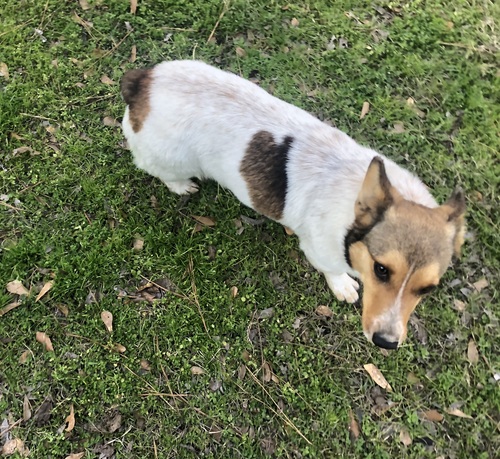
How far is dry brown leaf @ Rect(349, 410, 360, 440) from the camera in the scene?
4.54 m

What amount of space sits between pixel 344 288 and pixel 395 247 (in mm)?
1784

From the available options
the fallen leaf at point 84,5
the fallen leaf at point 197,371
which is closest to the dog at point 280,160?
the fallen leaf at point 197,371

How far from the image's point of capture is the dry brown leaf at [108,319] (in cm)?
477

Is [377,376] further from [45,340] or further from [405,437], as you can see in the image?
[45,340]

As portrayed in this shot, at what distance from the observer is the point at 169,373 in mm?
4664

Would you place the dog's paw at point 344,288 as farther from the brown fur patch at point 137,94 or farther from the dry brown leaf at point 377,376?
the brown fur patch at point 137,94

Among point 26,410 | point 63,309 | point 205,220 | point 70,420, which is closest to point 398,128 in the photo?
point 205,220

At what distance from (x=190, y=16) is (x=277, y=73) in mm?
1471

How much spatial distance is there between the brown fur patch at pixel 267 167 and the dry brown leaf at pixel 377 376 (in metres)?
2.03

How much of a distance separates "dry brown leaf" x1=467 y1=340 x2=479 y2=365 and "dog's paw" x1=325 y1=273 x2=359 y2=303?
1.37m

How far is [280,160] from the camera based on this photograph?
159 inches

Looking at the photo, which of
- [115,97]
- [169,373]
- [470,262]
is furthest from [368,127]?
[169,373]

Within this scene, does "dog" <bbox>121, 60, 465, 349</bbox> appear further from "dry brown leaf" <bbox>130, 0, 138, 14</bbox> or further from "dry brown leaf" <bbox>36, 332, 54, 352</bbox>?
"dry brown leaf" <bbox>130, 0, 138, 14</bbox>

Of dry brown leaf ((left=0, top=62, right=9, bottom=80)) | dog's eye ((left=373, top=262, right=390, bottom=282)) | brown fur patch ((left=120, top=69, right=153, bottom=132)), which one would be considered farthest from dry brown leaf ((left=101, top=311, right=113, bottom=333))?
dry brown leaf ((left=0, top=62, right=9, bottom=80))
